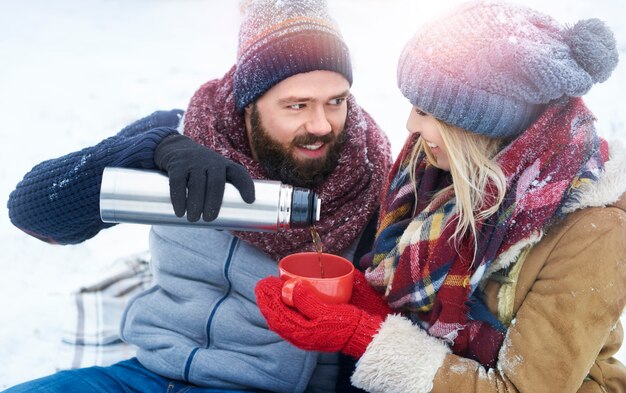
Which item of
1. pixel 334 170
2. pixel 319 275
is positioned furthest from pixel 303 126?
pixel 319 275

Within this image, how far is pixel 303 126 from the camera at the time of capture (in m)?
1.88

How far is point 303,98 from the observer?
1837 mm

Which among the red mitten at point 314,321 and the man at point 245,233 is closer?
the red mitten at point 314,321

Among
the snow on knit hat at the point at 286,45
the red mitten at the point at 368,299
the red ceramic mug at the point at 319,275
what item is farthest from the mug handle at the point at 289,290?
the snow on knit hat at the point at 286,45

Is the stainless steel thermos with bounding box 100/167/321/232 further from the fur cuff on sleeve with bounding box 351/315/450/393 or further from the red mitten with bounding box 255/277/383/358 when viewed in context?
the fur cuff on sleeve with bounding box 351/315/450/393

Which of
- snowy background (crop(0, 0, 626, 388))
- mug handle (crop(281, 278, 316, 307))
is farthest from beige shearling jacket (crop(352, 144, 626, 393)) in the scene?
snowy background (crop(0, 0, 626, 388))

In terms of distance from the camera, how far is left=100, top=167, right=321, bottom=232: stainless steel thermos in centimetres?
143

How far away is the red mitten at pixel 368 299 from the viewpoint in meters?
1.56

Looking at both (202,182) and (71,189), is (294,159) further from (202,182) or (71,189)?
(71,189)

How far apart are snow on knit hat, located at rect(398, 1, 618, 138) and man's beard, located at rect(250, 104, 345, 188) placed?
574mm

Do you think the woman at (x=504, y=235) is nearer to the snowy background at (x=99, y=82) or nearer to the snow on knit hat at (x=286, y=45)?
the snow on knit hat at (x=286, y=45)

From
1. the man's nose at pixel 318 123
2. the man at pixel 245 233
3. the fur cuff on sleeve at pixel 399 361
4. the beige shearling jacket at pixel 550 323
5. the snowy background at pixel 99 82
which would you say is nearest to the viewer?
the beige shearling jacket at pixel 550 323

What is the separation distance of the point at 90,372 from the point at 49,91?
3.70 metres

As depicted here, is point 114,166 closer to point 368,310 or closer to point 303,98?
point 303,98
